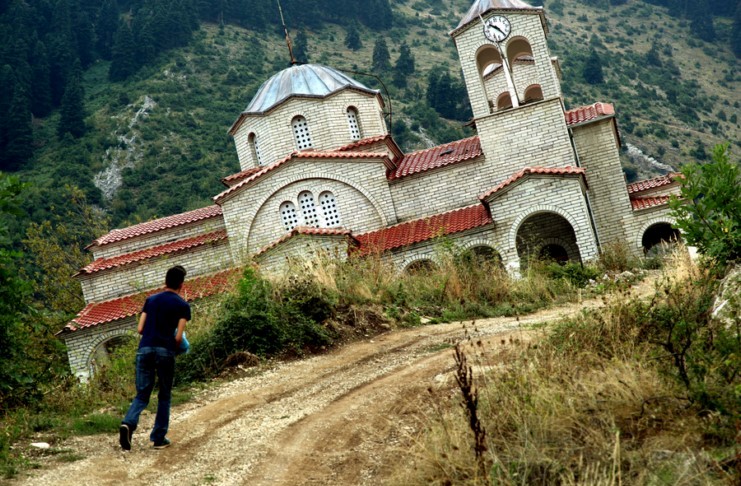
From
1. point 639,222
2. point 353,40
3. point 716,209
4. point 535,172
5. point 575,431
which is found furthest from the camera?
point 353,40

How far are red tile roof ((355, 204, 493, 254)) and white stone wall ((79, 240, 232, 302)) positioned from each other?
429cm

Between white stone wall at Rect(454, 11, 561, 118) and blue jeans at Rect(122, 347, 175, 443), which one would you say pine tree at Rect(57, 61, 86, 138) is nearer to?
white stone wall at Rect(454, 11, 561, 118)

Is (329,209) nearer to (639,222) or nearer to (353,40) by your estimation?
(639,222)

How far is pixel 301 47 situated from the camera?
233ft

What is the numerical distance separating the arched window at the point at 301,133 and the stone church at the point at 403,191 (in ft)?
0.14

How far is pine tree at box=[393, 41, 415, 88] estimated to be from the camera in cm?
6744

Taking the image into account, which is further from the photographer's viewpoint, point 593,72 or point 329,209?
point 593,72

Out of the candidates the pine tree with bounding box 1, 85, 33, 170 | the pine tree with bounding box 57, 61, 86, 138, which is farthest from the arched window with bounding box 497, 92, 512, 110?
the pine tree with bounding box 1, 85, 33, 170

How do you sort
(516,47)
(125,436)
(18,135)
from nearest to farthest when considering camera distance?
(125,436) → (516,47) → (18,135)

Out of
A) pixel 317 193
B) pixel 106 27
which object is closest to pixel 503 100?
pixel 317 193

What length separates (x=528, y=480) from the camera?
18.7 feet

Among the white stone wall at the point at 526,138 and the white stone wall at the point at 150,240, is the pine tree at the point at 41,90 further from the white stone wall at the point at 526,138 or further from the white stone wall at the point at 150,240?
the white stone wall at the point at 526,138

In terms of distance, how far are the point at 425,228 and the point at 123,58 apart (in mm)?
48139

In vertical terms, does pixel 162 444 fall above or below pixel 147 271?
below
